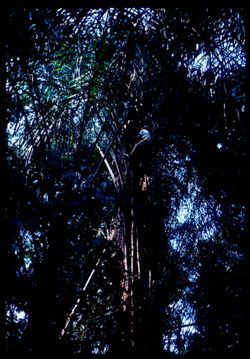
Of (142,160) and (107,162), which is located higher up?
(142,160)

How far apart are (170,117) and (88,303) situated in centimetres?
265

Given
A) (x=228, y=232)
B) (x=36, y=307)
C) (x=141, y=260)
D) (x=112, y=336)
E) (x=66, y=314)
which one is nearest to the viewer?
(x=36, y=307)

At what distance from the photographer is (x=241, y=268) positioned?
181 inches

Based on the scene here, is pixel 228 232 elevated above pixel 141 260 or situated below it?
above

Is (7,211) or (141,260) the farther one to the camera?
(141,260)

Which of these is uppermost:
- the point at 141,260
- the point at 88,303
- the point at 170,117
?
the point at 170,117

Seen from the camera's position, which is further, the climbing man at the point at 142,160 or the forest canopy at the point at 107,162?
the climbing man at the point at 142,160

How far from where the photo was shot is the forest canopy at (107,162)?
1.67m

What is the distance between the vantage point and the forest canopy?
1.67m

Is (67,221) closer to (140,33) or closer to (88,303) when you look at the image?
(88,303)

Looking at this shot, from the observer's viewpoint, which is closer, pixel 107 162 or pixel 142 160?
pixel 107 162

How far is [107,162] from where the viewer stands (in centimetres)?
344

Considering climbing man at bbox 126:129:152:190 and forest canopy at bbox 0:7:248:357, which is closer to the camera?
forest canopy at bbox 0:7:248:357

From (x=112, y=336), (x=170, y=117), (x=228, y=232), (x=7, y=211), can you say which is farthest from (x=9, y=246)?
(x=228, y=232)
